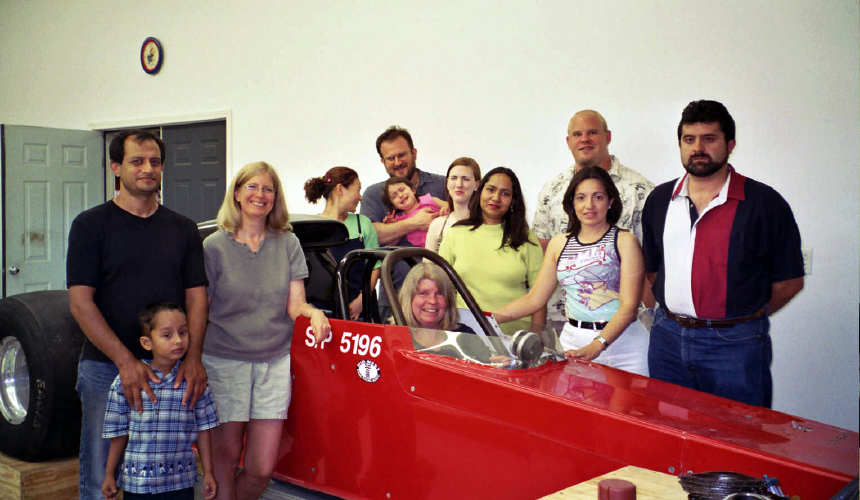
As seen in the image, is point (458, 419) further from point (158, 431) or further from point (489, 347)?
point (158, 431)

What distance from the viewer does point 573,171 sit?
177 inches

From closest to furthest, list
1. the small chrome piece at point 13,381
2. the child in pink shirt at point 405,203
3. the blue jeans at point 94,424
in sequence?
the blue jeans at point 94,424 → the small chrome piece at point 13,381 → the child in pink shirt at point 405,203

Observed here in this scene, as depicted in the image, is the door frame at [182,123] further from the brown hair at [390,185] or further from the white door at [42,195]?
the brown hair at [390,185]

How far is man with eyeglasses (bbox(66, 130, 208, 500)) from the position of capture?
262cm

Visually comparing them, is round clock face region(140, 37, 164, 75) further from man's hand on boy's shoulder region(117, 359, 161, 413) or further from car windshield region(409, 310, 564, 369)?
car windshield region(409, 310, 564, 369)

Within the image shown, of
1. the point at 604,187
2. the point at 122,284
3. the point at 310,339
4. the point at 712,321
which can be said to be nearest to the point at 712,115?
the point at 604,187

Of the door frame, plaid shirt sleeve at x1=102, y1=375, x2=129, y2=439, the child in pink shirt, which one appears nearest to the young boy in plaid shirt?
plaid shirt sleeve at x1=102, y1=375, x2=129, y2=439

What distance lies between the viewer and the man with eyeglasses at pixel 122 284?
2.62m

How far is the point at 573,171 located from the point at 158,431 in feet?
9.45

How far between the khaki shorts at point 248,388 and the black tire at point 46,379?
0.81m

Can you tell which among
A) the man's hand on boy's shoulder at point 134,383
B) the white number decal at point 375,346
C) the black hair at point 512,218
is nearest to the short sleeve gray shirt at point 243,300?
the man's hand on boy's shoulder at point 134,383

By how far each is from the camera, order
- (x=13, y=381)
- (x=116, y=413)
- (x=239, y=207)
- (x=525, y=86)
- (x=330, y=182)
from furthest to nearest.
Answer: (x=525, y=86), (x=330, y=182), (x=13, y=381), (x=239, y=207), (x=116, y=413)

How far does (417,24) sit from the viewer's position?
6.09m

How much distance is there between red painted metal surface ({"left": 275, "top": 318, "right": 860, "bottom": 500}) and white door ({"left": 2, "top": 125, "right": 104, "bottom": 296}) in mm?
5841
